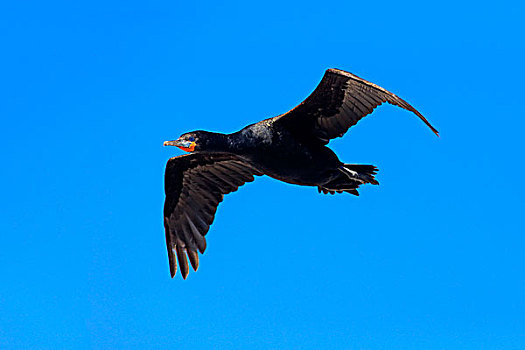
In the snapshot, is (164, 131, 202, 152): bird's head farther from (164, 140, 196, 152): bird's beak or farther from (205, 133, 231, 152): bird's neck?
(205, 133, 231, 152): bird's neck

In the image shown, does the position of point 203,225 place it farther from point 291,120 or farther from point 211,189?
point 291,120

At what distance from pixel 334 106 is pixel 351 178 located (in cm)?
102

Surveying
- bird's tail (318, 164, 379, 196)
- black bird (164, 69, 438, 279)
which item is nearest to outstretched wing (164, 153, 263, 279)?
black bird (164, 69, 438, 279)

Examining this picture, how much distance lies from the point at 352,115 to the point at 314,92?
0.61 m

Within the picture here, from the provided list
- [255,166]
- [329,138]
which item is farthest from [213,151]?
[329,138]

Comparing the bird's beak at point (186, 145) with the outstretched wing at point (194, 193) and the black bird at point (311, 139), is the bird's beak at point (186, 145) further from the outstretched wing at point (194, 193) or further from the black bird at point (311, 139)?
the outstretched wing at point (194, 193)

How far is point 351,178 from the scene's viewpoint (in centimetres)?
928

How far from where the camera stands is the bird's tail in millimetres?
9305

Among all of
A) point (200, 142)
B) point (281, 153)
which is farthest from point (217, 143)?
point (281, 153)

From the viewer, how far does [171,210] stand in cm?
1106

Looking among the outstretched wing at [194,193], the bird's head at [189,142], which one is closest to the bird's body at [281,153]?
the bird's head at [189,142]

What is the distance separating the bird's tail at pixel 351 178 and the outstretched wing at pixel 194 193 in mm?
1570

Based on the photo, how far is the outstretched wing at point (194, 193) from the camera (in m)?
10.7

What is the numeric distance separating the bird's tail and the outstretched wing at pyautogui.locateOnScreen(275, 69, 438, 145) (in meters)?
0.51
